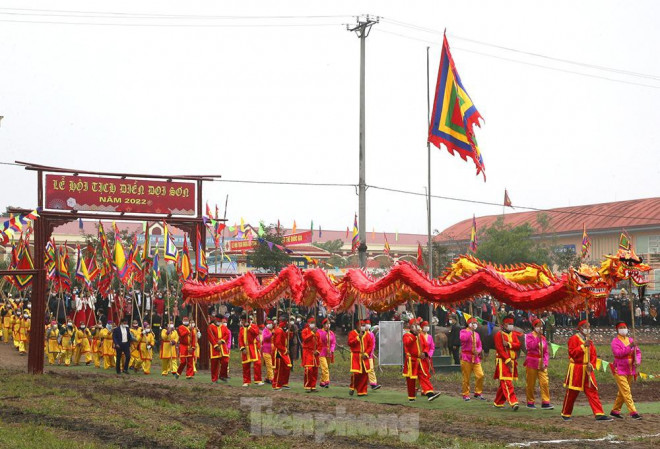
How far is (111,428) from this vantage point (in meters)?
12.9

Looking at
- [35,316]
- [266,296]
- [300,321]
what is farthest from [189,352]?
[300,321]

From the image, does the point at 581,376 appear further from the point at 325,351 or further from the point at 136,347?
the point at 136,347

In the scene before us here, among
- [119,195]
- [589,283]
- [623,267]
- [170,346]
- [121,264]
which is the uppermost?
[119,195]

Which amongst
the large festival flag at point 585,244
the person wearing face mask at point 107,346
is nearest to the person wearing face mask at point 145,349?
the person wearing face mask at point 107,346

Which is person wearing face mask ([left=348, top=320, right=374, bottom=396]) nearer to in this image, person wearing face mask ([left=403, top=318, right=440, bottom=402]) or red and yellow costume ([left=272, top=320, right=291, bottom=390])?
person wearing face mask ([left=403, top=318, right=440, bottom=402])

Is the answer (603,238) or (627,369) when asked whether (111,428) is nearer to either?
(627,369)

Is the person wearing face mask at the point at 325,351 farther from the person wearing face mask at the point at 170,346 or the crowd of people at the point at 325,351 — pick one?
the person wearing face mask at the point at 170,346

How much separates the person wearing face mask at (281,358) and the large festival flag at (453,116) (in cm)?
538

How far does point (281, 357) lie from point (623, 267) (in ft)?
28.3

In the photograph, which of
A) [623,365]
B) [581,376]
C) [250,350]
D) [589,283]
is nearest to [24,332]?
[250,350]

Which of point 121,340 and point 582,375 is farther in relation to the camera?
point 121,340

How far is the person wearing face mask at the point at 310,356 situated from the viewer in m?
18.8

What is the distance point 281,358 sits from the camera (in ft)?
63.8

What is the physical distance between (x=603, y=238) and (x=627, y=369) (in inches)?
1485
